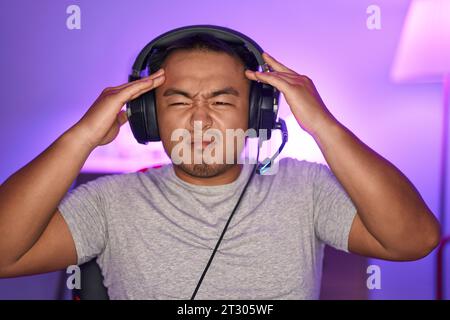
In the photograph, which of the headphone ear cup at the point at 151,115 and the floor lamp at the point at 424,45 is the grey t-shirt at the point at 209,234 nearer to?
the headphone ear cup at the point at 151,115

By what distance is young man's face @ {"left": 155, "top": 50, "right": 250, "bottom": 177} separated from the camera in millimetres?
1181

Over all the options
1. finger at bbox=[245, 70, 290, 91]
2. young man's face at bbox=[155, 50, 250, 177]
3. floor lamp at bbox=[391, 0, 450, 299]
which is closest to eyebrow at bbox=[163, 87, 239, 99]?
young man's face at bbox=[155, 50, 250, 177]

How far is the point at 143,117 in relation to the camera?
1132 millimetres

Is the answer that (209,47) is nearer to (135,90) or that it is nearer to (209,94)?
(209,94)

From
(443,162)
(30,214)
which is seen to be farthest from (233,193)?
(443,162)

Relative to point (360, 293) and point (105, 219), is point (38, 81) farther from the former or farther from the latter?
point (360, 293)

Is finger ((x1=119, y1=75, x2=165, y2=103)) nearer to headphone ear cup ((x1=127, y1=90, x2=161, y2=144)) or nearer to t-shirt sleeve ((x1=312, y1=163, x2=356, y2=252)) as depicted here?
headphone ear cup ((x1=127, y1=90, x2=161, y2=144))

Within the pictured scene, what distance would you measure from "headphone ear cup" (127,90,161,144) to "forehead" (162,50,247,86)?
83 millimetres

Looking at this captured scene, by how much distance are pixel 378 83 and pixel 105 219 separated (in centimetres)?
91

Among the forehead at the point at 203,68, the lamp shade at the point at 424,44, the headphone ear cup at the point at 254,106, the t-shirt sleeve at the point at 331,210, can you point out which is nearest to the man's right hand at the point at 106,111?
the forehead at the point at 203,68

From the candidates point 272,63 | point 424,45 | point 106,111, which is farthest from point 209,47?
point 424,45

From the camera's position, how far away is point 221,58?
1.21m

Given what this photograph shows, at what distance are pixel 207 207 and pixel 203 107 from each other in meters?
0.23

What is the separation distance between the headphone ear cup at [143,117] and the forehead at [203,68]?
0.08 m
